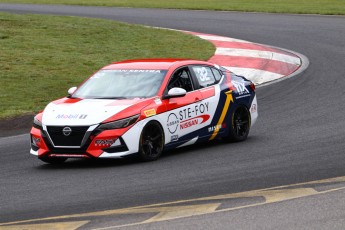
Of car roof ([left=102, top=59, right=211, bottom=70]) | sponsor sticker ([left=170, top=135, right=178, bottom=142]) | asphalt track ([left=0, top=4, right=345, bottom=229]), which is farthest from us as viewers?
car roof ([left=102, top=59, right=211, bottom=70])

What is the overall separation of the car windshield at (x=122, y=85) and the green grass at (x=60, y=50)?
123 inches

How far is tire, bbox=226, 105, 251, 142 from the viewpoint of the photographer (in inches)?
596

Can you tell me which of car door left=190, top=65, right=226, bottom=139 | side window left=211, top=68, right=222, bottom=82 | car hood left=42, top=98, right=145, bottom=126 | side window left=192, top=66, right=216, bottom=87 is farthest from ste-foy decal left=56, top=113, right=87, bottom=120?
side window left=211, top=68, right=222, bottom=82

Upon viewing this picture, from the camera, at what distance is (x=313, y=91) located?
20.3 meters

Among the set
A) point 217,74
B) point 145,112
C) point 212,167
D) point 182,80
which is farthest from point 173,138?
point 217,74

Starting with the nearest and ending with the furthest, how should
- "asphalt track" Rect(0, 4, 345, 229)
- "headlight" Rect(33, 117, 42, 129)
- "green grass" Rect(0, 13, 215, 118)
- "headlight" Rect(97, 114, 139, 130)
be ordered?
"asphalt track" Rect(0, 4, 345, 229)
"headlight" Rect(97, 114, 139, 130)
"headlight" Rect(33, 117, 42, 129)
"green grass" Rect(0, 13, 215, 118)

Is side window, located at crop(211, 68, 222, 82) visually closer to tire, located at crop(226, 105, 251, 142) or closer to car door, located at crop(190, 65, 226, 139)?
car door, located at crop(190, 65, 226, 139)

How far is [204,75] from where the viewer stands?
14922 millimetres

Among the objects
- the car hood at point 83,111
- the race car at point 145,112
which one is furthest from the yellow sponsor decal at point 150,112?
the car hood at point 83,111

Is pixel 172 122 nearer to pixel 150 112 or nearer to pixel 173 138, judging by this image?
pixel 173 138

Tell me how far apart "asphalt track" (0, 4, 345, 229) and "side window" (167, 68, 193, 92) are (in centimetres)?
91

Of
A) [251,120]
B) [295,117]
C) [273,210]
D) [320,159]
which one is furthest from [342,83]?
[273,210]

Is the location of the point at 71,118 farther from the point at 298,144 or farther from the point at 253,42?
the point at 253,42

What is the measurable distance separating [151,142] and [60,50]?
11748 millimetres
